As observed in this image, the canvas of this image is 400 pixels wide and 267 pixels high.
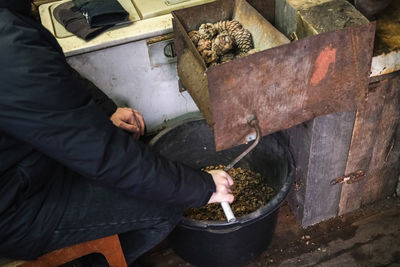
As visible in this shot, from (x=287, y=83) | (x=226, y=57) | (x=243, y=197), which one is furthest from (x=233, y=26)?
(x=243, y=197)

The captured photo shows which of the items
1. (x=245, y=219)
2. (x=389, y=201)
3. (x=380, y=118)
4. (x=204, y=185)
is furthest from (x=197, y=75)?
(x=389, y=201)

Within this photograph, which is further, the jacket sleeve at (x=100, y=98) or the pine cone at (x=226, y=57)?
the jacket sleeve at (x=100, y=98)

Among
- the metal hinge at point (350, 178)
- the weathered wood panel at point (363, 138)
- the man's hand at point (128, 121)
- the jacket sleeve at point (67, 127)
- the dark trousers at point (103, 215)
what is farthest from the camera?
the metal hinge at point (350, 178)

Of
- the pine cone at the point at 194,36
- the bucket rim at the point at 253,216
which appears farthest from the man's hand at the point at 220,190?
the pine cone at the point at 194,36

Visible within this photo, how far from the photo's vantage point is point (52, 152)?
1.16 meters

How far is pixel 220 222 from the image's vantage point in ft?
5.00

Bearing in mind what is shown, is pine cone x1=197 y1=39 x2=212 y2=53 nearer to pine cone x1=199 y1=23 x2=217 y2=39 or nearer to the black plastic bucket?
Result: pine cone x1=199 y1=23 x2=217 y2=39

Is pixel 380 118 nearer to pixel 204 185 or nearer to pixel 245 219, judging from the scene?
pixel 245 219

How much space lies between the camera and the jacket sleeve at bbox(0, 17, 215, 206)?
106cm

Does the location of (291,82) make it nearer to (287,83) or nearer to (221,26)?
(287,83)

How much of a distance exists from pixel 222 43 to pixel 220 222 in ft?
2.15

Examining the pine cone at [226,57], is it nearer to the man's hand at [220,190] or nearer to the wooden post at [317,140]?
the wooden post at [317,140]

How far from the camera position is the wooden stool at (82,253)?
1.43 metres

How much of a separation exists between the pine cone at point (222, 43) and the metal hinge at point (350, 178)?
80 cm
